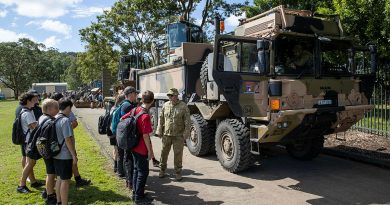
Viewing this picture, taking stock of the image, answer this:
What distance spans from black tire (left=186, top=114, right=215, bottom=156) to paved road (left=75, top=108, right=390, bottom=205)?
1.07 feet

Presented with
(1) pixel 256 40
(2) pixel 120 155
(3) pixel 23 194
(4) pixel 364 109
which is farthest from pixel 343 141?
(3) pixel 23 194

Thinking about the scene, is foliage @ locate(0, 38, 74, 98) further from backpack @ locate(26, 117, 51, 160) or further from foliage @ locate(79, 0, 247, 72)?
backpack @ locate(26, 117, 51, 160)

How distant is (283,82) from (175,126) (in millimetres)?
1996

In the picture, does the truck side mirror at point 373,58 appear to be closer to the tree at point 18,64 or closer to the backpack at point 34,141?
the backpack at point 34,141

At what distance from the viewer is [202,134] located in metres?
8.59

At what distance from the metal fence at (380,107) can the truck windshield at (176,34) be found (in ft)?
17.5

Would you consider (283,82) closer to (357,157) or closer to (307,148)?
(307,148)

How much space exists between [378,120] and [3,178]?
29.9 feet

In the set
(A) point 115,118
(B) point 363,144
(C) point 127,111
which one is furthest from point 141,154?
(B) point 363,144

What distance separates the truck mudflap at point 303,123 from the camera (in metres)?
6.64

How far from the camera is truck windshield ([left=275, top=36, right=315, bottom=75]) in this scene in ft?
23.0

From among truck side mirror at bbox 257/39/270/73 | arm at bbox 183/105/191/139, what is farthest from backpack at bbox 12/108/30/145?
truck side mirror at bbox 257/39/270/73

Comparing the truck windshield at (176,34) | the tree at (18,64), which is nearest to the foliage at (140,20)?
the truck windshield at (176,34)

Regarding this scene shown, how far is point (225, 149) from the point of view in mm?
7648
